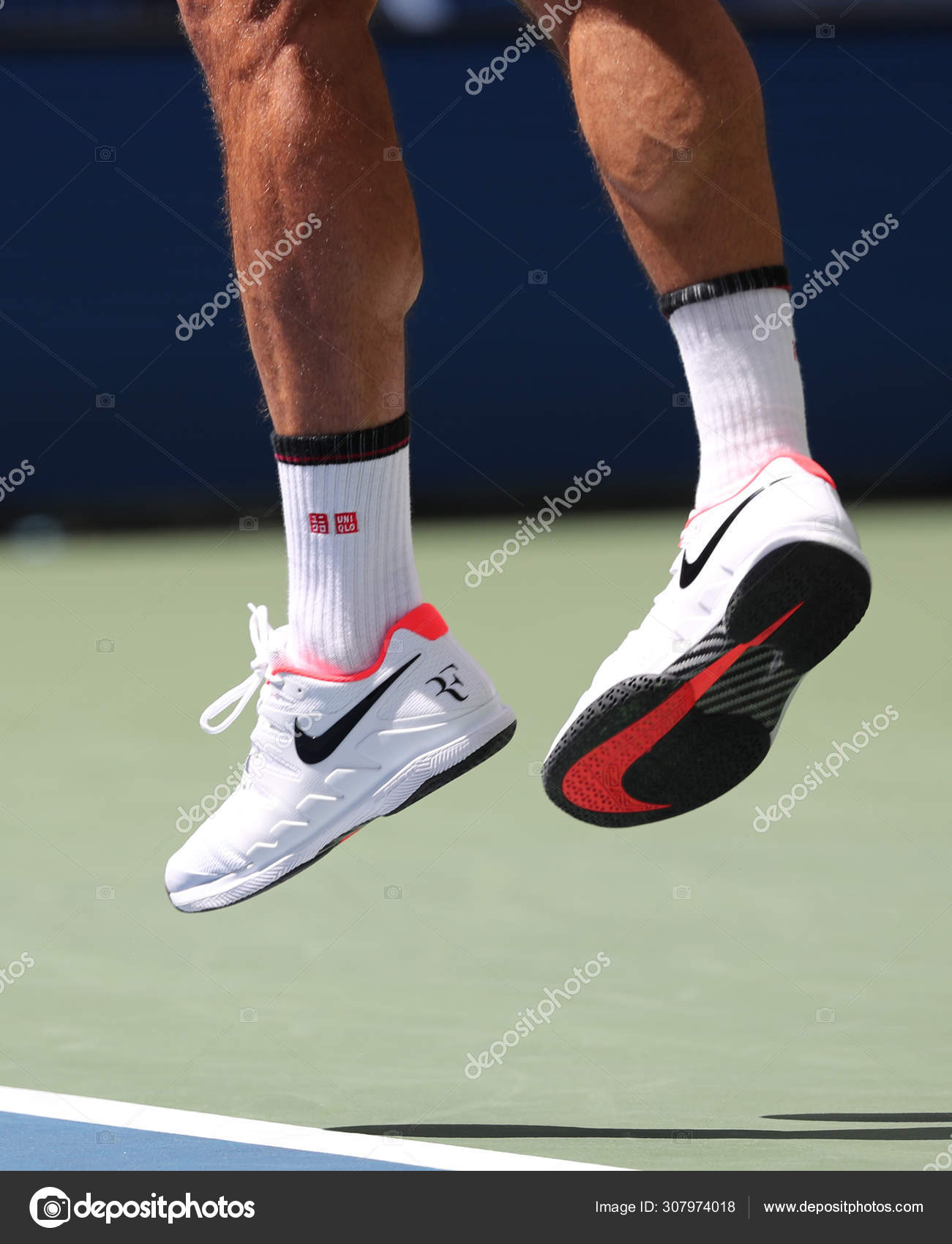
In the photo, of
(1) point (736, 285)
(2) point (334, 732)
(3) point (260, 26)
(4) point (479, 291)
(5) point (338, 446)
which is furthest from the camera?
(4) point (479, 291)

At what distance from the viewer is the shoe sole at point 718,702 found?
5.82 feet

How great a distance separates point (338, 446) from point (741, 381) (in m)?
0.46

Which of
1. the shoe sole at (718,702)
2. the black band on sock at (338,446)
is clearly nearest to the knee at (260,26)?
the black band on sock at (338,446)

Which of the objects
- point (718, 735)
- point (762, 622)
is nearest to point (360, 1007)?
point (718, 735)

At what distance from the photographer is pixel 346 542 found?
2.11 metres

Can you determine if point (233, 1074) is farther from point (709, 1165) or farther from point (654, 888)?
point (654, 888)

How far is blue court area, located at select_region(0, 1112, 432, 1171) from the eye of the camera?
6.52ft

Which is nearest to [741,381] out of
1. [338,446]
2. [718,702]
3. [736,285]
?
[736,285]

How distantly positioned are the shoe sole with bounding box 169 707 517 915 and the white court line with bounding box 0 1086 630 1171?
248mm

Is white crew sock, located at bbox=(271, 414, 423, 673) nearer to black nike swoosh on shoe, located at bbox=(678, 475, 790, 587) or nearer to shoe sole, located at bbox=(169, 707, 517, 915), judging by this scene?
shoe sole, located at bbox=(169, 707, 517, 915)

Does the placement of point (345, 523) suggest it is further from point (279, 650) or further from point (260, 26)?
point (260, 26)

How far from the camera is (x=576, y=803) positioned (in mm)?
2012

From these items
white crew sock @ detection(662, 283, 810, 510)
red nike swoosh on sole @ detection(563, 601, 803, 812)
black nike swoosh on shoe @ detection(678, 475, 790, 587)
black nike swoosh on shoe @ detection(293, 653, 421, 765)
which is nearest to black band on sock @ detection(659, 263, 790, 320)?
white crew sock @ detection(662, 283, 810, 510)

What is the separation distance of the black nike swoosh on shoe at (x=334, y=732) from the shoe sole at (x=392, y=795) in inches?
3.1
